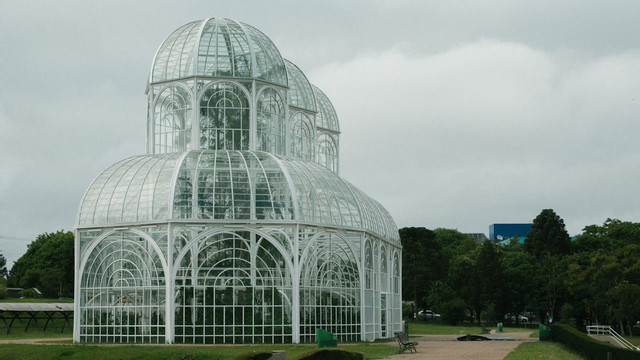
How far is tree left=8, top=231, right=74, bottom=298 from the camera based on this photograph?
8612cm

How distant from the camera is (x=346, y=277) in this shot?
140 ft

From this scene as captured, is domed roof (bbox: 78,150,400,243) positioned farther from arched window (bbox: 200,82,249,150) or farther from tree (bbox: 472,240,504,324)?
tree (bbox: 472,240,504,324)

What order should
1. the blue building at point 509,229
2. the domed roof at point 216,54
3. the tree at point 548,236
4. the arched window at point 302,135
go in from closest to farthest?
the domed roof at point 216,54, the arched window at point 302,135, the tree at point 548,236, the blue building at point 509,229

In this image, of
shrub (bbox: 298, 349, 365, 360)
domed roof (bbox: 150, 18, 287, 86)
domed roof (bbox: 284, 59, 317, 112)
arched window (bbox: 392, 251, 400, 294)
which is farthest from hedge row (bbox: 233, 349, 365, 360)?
domed roof (bbox: 284, 59, 317, 112)

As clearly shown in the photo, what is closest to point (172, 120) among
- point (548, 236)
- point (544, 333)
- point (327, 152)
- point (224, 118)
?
point (224, 118)

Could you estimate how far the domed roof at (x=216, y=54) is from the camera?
153ft

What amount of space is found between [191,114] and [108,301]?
11.6 meters

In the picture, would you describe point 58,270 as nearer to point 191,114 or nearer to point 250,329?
point 191,114

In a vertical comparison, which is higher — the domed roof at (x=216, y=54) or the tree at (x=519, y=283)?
the domed roof at (x=216, y=54)

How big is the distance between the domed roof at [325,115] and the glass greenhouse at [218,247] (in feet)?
53.5

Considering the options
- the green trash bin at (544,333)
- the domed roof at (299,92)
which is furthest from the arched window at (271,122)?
the green trash bin at (544,333)

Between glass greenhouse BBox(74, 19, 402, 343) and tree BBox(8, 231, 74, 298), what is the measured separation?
144ft

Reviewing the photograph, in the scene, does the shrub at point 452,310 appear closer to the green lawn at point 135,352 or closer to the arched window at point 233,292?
the arched window at point 233,292

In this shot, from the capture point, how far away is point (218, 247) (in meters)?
39.9
